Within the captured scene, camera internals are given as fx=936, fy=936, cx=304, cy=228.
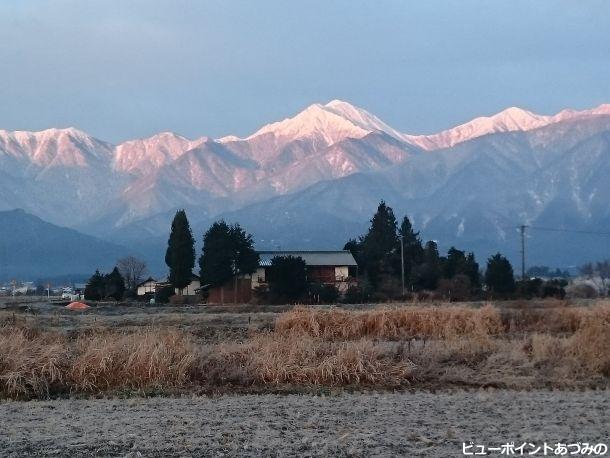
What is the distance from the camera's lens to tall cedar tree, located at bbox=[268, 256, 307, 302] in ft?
203

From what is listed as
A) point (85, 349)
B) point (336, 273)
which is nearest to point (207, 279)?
point (336, 273)

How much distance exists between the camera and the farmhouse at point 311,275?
6669cm

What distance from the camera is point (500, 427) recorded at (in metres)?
12.0

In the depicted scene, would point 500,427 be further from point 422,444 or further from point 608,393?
point 608,393

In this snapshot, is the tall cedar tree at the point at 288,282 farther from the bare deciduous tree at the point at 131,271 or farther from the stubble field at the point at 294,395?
the stubble field at the point at 294,395

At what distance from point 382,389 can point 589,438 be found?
20.5 ft

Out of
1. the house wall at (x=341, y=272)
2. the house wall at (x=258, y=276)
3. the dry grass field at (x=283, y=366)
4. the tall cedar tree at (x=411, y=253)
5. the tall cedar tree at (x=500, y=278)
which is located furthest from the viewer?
the house wall at (x=341, y=272)

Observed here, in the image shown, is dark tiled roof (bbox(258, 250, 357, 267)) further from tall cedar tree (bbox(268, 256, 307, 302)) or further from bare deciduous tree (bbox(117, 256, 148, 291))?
bare deciduous tree (bbox(117, 256, 148, 291))

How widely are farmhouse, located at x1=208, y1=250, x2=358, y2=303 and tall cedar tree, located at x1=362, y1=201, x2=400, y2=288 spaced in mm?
1604

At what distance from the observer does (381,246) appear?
77062 mm

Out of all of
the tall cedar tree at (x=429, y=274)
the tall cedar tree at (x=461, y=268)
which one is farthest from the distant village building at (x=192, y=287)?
the tall cedar tree at (x=461, y=268)

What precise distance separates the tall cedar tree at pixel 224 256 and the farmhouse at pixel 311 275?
2.63ft

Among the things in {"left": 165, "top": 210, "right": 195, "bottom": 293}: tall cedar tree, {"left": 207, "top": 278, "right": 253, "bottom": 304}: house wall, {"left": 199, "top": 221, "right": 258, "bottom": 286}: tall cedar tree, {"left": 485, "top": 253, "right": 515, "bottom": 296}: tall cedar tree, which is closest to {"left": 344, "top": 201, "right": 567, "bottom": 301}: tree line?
{"left": 485, "top": 253, "right": 515, "bottom": 296}: tall cedar tree

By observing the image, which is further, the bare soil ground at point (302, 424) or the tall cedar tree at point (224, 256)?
the tall cedar tree at point (224, 256)
